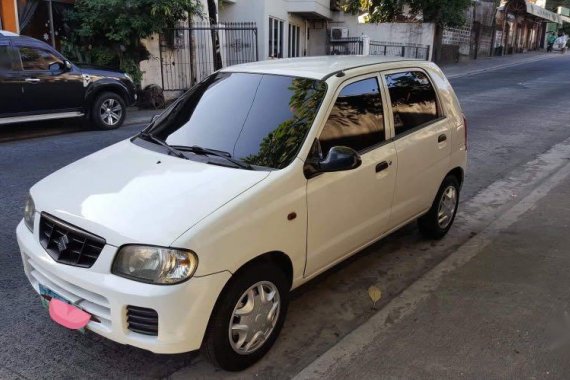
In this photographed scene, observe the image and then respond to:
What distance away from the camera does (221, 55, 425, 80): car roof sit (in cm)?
395

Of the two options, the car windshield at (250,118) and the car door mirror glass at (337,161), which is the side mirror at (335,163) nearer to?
the car door mirror glass at (337,161)

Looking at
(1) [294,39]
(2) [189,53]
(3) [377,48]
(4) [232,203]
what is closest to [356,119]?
(4) [232,203]

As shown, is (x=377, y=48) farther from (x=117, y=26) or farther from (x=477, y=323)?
(x=477, y=323)

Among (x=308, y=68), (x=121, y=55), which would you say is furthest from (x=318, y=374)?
(x=121, y=55)

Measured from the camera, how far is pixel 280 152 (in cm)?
346

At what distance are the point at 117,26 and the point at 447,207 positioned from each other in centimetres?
1107

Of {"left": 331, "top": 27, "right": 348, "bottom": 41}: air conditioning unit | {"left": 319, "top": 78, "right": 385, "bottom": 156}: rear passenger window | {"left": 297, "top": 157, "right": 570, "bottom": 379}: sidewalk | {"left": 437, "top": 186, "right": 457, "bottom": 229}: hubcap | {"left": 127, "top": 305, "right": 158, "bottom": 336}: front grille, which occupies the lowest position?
{"left": 297, "top": 157, "right": 570, "bottom": 379}: sidewalk

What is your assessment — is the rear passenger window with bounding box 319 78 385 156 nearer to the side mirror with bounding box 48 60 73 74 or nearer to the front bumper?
the front bumper

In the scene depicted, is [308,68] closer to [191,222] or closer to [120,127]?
[191,222]

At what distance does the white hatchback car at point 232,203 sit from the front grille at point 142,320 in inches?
0.5

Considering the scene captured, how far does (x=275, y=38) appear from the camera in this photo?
23250 mm

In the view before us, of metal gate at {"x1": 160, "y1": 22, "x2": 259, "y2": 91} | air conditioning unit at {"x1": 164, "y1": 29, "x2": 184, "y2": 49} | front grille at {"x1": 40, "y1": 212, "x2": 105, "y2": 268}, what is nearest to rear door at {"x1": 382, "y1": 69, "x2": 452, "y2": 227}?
front grille at {"x1": 40, "y1": 212, "x2": 105, "y2": 268}

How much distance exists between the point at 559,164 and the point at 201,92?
658cm

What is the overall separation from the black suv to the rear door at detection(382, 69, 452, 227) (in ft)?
25.9
